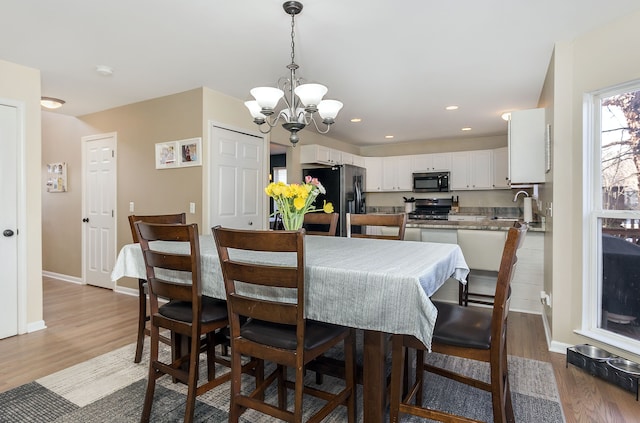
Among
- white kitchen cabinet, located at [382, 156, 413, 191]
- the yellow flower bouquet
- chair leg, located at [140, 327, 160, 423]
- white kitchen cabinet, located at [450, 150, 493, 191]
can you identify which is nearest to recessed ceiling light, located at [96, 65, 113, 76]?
the yellow flower bouquet

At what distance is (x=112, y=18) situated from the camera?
2.36 meters

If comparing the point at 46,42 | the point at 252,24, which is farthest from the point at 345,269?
the point at 46,42

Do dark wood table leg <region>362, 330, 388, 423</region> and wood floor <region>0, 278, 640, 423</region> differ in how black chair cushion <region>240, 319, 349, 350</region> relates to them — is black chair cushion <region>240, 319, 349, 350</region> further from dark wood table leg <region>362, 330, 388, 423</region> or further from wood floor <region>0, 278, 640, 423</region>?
wood floor <region>0, 278, 640, 423</region>

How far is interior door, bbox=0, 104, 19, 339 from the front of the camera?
3033mm

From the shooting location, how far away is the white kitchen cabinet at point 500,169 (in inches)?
231

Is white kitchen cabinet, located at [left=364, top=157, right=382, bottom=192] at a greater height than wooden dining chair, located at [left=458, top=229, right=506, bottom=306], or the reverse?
white kitchen cabinet, located at [left=364, top=157, right=382, bottom=192]

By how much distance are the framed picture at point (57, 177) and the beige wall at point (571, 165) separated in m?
5.89

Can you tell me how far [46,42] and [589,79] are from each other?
157 inches

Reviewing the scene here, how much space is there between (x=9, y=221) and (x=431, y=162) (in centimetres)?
597

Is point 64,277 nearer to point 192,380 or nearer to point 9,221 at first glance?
point 9,221

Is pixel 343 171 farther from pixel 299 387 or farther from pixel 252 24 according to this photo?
pixel 299 387

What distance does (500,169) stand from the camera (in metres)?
5.93

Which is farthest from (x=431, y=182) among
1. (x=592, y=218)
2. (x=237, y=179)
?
(x=592, y=218)

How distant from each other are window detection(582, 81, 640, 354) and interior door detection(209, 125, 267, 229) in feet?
10.9
